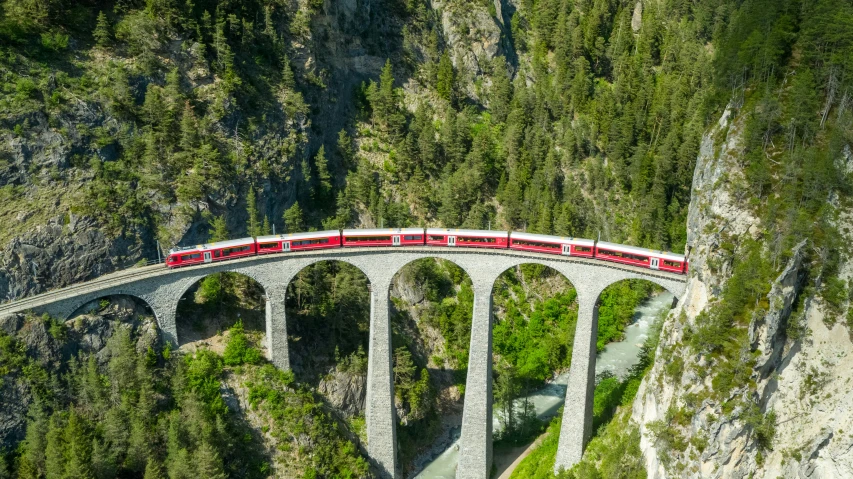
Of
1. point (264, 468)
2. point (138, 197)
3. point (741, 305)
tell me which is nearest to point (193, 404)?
point (264, 468)

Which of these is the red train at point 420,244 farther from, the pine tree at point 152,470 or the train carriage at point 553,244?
the pine tree at point 152,470

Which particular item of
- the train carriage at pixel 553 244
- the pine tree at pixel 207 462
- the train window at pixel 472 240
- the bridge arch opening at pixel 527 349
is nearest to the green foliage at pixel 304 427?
the pine tree at pixel 207 462

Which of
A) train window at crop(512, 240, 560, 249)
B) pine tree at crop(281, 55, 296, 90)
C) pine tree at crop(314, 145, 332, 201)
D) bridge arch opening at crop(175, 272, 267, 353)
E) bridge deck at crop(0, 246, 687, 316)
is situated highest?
pine tree at crop(281, 55, 296, 90)

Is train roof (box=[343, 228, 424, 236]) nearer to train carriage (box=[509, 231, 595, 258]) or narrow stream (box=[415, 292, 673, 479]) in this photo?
train carriage (box=[509, 231, 595, 258])

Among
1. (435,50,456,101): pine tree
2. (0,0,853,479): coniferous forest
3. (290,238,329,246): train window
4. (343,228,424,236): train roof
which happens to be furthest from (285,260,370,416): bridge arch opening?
(435,50,456,101): pine tree

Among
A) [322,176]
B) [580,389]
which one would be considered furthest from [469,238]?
[322,176]

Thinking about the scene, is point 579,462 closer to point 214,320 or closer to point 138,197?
point 214,320
